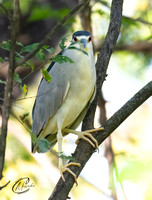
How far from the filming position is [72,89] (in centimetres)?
284

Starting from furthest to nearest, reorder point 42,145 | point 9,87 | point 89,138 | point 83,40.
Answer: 1. point 83,40
2. point 89,138
3. point 42,145
4. point 9,87

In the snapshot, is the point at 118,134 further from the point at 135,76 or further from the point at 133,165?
the point at 133,165

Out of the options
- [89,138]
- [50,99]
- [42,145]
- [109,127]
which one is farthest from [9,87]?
[50,99]

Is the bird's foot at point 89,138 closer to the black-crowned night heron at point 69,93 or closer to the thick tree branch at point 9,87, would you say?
the black-crowned night heron at point 69,93

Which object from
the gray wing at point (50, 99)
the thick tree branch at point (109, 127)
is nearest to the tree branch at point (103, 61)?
the thick tree branch at point (109, 127)

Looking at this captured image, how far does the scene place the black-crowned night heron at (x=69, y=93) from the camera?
108 inches

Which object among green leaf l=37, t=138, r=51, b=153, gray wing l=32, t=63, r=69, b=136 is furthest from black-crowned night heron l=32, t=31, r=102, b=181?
green leaf l=37, t=138, r=51, b=153

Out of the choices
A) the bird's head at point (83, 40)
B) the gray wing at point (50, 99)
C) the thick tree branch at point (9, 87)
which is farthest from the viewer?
the gray wing at point (50, 99)

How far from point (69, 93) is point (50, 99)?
0.21m

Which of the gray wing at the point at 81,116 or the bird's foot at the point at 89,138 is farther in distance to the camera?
the gray wing at the point at 81,116

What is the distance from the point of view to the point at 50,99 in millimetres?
2990

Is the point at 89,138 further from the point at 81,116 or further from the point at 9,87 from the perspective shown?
the point at 9,87

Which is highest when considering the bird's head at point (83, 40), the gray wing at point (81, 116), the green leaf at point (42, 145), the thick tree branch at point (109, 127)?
the bird's head at point (83, 40)

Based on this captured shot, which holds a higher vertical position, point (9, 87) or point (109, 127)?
point (109, 127)
